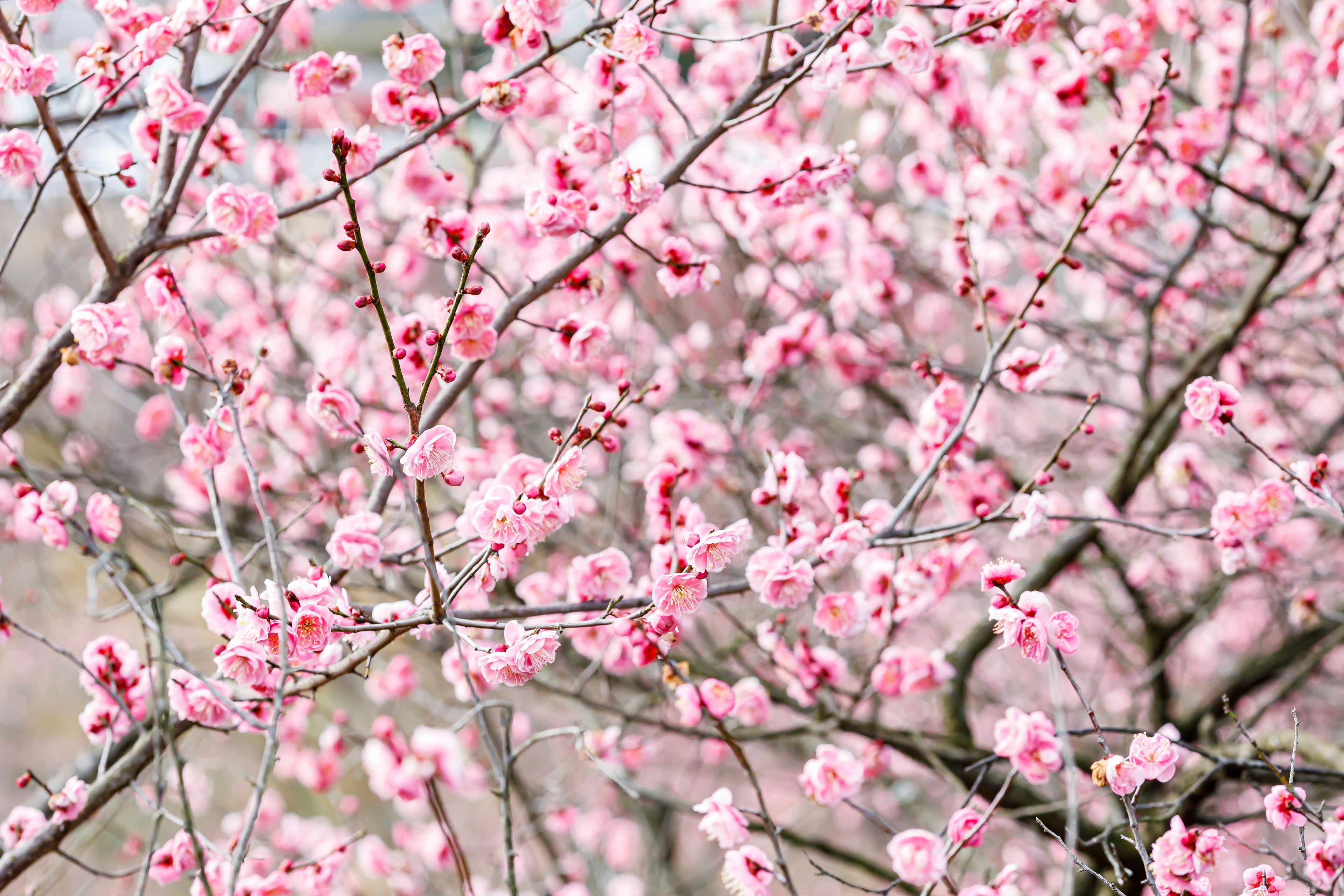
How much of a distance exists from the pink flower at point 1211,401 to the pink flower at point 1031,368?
0.32m

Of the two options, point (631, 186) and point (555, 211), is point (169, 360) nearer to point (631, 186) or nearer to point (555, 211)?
point (555, 211)

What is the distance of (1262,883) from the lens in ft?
5.62

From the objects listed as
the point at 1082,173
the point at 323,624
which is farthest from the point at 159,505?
the point at 1082,173

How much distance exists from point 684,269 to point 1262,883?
5.65ft

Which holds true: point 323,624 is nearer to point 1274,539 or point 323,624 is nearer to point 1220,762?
point 1220,762

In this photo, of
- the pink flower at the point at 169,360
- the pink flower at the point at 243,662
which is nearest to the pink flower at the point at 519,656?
the pink flower at the point at 243,662

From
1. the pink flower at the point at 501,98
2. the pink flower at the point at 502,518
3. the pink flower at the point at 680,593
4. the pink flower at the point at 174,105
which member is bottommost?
the pink flower at the point at 680,593

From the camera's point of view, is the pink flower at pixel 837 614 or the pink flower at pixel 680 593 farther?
the pink flower at pixel 837 614

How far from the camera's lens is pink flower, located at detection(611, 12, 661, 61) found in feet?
6.66

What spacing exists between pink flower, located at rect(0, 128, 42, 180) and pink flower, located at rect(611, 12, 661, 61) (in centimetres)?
135

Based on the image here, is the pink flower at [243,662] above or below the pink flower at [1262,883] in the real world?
above

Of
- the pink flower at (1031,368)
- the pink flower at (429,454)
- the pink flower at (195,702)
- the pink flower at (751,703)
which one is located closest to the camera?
the pink flower at (429,454)

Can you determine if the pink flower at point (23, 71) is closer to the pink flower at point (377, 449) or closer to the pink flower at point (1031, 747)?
the pink flower at point (377, 449)

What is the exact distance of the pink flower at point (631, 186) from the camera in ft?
6.61
